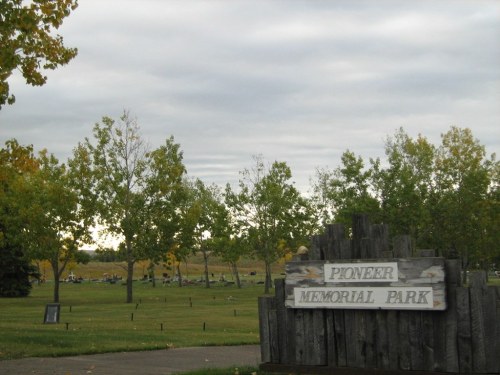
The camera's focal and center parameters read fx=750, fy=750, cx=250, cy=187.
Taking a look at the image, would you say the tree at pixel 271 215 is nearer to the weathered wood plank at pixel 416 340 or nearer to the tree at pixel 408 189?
the tree at pixel 408 189

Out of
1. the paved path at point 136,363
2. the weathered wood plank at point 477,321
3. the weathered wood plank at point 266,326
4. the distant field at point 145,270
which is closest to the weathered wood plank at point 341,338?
the weathered wood plank at point 266,326

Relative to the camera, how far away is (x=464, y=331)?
30.0 feet

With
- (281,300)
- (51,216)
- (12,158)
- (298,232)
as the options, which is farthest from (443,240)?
(281,300)

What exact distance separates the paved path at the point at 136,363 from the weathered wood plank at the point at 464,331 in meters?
4.08

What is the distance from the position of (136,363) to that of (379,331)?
18.3 feet

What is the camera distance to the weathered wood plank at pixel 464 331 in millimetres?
9102

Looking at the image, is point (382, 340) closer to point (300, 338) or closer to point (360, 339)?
point (360, 339)

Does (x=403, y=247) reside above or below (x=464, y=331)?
above

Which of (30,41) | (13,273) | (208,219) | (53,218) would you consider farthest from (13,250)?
(30,41)

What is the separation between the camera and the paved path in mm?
12445

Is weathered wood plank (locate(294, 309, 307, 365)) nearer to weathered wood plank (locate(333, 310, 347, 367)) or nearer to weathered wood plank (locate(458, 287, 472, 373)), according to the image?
weathered wood plank (locate(333, 310, 347, 367))

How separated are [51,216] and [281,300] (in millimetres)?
37980

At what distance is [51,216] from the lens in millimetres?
46500

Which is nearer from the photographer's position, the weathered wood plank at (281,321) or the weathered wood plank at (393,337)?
the weathered wood plank at (393,337)
